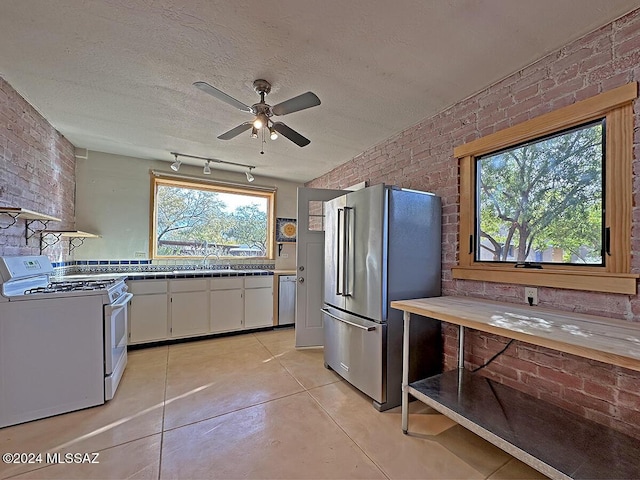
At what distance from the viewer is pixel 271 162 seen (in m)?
4.07

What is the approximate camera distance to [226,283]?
3852mm

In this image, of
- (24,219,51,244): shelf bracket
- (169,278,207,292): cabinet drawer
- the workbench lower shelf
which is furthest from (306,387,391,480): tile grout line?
(24,219,51,244): shelf bracket

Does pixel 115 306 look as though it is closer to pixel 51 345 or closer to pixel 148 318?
pixel 51 345

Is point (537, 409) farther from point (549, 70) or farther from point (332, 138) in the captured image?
point (332, 138)

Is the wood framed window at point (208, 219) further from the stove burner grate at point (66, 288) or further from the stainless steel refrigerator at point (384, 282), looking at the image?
the stainless steel refrigerator at point (384, 282)

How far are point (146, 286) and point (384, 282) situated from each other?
9.29 feet

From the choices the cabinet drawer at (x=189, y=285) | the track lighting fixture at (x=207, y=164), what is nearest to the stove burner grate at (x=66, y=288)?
the cabinet drawer at (x=189, y=285)

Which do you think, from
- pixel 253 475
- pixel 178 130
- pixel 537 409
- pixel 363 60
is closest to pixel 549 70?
pixel 363 60

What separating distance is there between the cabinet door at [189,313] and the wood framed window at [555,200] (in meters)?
3.02

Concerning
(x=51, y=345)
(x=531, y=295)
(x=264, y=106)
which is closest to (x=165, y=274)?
(x=51, y=345)

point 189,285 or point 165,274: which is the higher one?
point 165,274

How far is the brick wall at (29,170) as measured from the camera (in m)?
2.19

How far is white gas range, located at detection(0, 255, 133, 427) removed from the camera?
1.93 meters

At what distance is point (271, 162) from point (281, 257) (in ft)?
5.49
